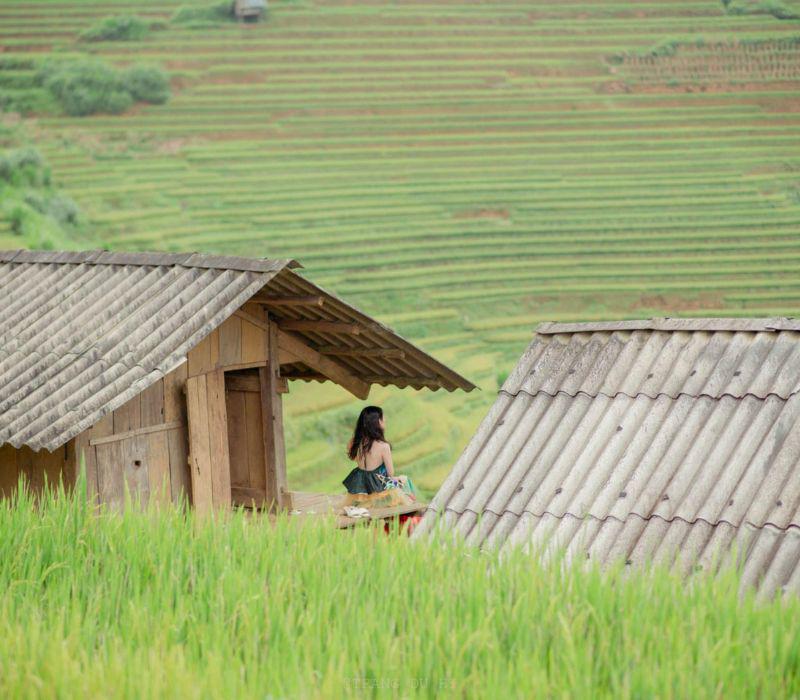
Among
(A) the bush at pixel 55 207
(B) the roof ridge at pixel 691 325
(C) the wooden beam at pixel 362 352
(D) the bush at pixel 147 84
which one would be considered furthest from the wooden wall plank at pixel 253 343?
(D) the bush at pixel 147 84

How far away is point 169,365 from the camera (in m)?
6.89

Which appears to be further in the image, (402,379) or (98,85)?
(98,85)

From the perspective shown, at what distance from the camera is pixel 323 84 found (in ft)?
82.9

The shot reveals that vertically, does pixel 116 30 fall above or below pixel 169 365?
above

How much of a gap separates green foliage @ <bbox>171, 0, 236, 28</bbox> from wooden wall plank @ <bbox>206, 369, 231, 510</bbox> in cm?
1890

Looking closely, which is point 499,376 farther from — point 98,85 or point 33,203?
point 98,85

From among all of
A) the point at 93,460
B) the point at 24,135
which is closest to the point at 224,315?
the point at 93,460

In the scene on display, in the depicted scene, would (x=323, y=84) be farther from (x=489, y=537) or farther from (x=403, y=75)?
(x=489, y=537)

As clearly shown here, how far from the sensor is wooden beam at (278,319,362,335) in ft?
26.4

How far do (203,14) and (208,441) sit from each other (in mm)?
19220

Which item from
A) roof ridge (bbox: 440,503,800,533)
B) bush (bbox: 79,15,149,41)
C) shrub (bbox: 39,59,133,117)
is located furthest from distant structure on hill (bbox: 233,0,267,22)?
roof ridge (bbox: 440,503,800,533)

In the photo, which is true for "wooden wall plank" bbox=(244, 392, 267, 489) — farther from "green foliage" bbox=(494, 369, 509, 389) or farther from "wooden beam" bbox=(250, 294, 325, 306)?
"green foliage" bbox=(494, 369, 509, 389)

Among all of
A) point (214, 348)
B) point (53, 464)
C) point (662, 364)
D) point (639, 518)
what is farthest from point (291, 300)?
point (639, 518)

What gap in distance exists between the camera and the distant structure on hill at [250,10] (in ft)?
84.0
